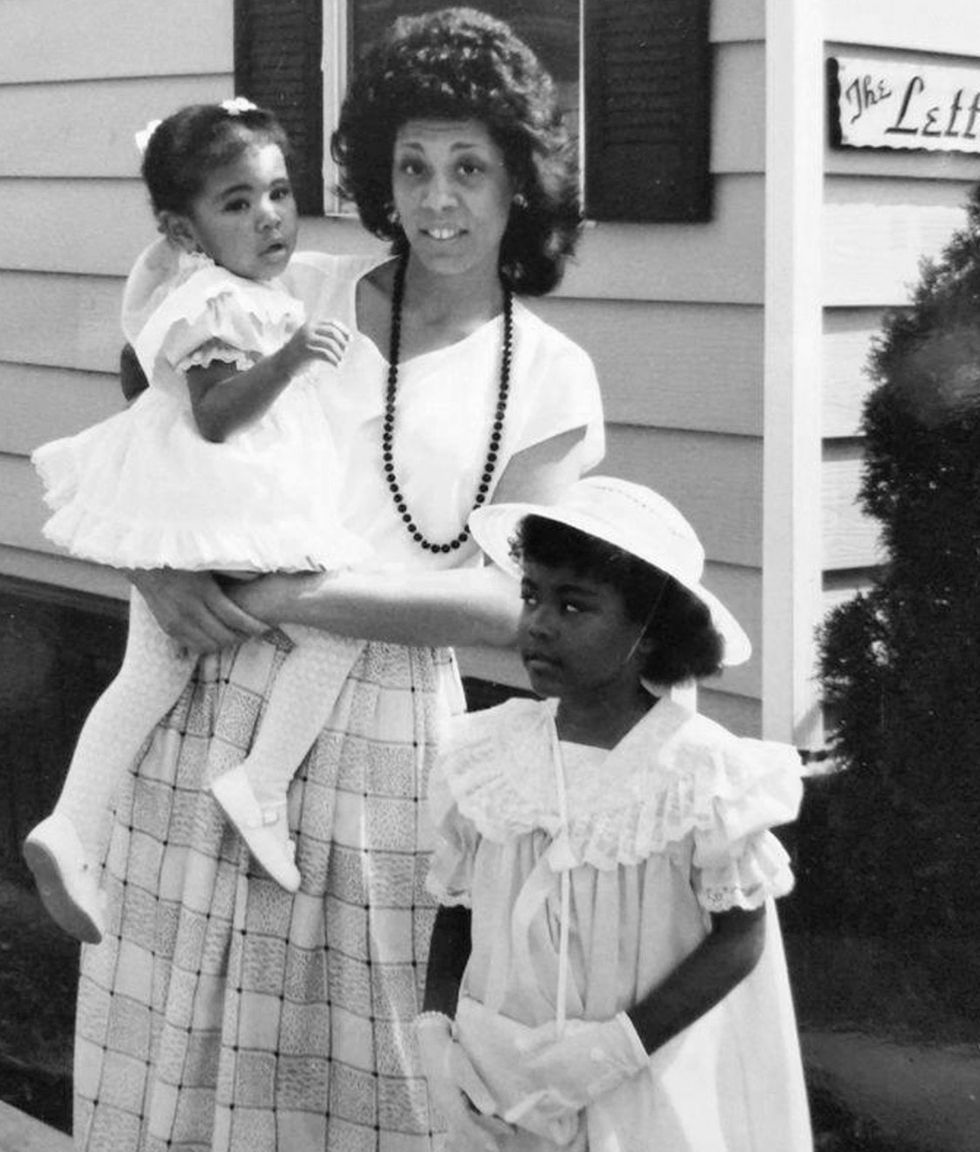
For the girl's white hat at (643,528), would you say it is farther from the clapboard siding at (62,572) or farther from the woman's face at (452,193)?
the clapboard siding at (62,572)

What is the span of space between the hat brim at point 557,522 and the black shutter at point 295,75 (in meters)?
2.49

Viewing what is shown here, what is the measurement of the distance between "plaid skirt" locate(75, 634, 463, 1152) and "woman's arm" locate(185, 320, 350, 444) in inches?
12.9

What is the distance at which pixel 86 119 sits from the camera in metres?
6.34

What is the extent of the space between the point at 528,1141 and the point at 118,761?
95 cm

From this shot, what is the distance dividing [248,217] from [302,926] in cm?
102

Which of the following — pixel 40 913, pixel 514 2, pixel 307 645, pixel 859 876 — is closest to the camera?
pixel 307 645

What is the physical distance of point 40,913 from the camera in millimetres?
6090

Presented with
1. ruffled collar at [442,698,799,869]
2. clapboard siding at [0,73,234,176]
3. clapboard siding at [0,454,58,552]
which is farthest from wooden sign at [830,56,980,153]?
clapboard siding at [0,454,58,552]

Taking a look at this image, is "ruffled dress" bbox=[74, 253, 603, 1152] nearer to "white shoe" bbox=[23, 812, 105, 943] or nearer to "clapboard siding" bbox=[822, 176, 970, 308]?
"white shoe" bbox=[23, 812, 105, 943]

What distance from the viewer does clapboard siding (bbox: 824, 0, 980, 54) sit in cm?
421

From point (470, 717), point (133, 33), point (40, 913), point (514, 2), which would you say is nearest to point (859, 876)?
point (470, 717)

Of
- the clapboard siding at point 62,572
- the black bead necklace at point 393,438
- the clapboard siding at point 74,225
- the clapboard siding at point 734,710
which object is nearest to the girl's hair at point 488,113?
the black bead necklace at point 393,438

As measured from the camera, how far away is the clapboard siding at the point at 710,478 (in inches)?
174

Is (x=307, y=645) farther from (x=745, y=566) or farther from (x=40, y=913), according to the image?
(x=40, y=913)
